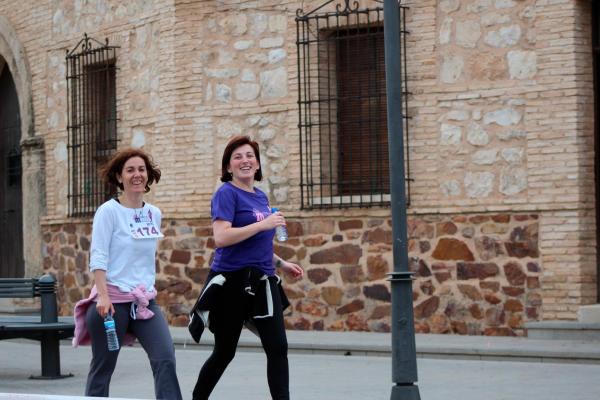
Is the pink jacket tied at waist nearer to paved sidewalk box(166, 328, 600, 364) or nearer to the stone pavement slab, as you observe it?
the stone pavement slab

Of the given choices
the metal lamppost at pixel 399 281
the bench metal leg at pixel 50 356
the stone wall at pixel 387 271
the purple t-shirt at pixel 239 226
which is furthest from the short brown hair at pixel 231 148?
the stone wall at pixel 387 271

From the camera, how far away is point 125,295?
8.41 m

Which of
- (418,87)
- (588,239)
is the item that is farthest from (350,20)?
(588,239)

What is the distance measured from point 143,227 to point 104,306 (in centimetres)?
56

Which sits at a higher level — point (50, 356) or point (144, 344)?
point (144, 344)

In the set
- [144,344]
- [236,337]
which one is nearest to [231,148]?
[236,337]

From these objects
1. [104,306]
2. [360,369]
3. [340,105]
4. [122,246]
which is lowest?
[360,369]

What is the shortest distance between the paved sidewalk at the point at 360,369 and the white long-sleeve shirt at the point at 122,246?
156cm

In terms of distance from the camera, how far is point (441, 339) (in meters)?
15.6

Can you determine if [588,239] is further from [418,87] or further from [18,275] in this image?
[18,275]

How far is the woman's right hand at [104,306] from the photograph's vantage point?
823cm

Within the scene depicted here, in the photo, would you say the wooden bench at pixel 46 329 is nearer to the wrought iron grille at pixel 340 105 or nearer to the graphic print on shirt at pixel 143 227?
the graphic print on shirt at pixel 143 227

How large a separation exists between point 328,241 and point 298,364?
152 inches

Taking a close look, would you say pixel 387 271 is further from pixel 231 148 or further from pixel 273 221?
pixel 273 221
